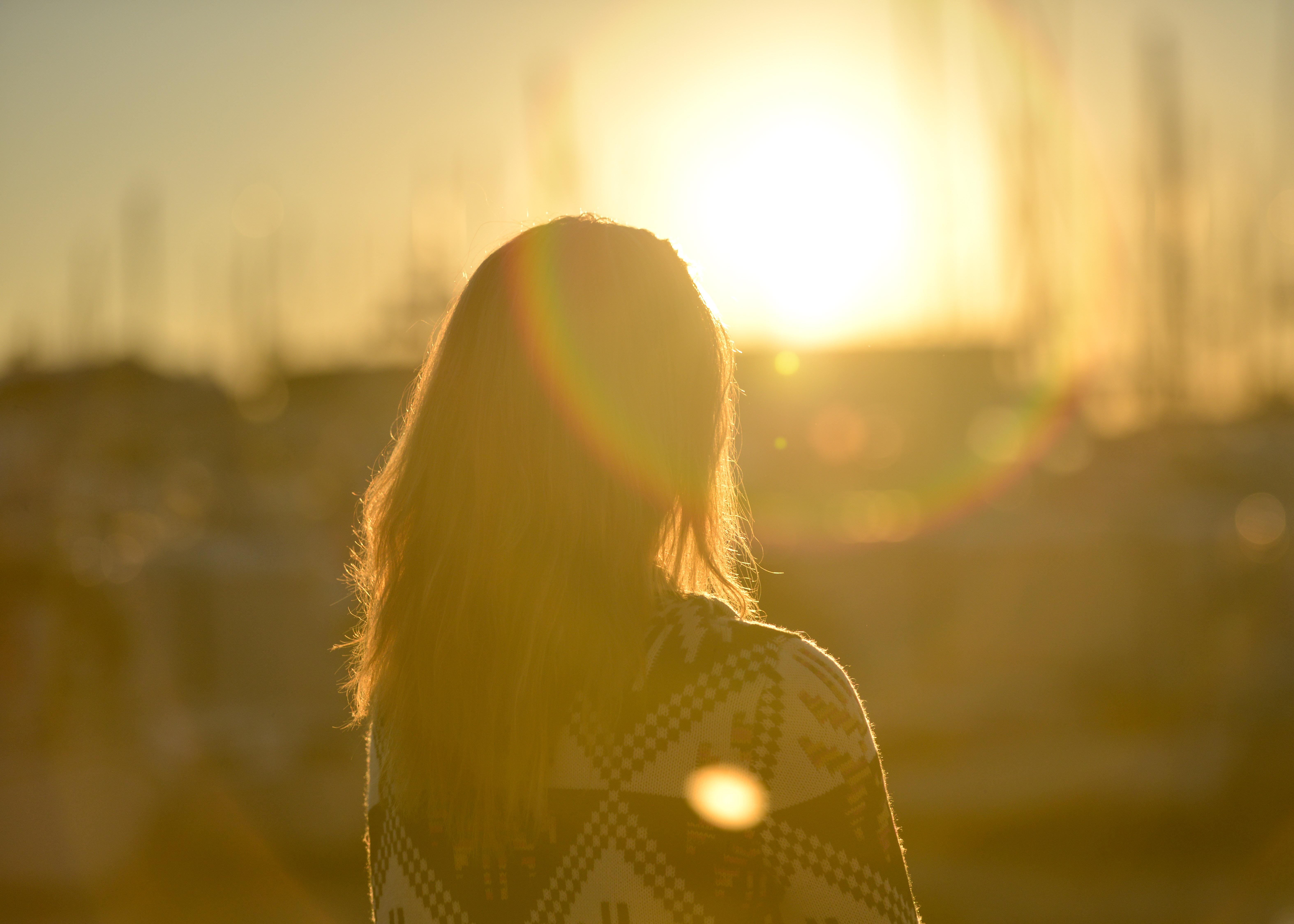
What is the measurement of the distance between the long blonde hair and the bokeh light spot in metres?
17.2

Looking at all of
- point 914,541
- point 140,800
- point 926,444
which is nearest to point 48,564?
point 140,800

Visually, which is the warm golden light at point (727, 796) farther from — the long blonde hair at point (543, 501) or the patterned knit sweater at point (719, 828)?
the long blonde hair at point (543, 501)

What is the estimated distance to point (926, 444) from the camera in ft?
124

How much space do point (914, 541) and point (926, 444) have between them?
22332mm

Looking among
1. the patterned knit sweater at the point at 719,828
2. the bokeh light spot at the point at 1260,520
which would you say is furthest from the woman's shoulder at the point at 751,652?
the bokeh light spot at the point at 1260,520

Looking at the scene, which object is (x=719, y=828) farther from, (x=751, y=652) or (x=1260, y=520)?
(x=1260, y=520)

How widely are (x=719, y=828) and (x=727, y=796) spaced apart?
0.04 m

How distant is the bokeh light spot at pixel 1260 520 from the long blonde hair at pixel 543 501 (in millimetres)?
17152

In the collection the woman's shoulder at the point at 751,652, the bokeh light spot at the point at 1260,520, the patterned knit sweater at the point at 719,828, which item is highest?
the woman's shoulder at the point at 751,652

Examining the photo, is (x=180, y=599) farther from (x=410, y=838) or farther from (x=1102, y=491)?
(x=1102, y=491)

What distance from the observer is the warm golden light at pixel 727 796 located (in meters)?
1.53

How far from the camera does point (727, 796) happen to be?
154cm

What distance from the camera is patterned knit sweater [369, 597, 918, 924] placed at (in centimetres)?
153

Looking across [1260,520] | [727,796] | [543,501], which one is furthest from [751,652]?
[1260,520]
